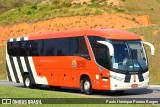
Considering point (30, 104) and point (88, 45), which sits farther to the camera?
point (88, 45)

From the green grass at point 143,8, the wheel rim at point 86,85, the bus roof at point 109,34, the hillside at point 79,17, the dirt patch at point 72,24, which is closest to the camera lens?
the bus roof at point 109,34

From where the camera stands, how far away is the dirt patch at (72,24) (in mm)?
53197

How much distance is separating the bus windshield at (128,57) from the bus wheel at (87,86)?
2022 millimetres

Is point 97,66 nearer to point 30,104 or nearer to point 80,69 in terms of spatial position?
point 80,69

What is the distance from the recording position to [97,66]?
21750 millimetres

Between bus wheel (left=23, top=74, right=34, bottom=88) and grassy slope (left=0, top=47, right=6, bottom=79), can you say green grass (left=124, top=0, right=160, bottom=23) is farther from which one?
bus wheel (left=23, top=74, right=34, bottom=88)

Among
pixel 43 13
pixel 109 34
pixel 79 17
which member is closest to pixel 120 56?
pixel 109 34

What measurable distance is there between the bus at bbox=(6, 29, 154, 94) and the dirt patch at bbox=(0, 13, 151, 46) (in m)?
24.5

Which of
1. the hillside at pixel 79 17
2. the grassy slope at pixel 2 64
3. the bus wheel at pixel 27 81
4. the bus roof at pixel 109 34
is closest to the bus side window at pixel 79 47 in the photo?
the bus roof at pixel 109 34

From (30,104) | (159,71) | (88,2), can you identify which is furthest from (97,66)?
(88,2)

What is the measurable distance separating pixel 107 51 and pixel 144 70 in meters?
2.19

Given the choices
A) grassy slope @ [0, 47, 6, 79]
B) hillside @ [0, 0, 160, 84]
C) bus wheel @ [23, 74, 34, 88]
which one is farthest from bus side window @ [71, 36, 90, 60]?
hillside @ [0, 0, 160, 84]

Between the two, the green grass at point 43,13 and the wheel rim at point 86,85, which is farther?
the green grass at point 43,13

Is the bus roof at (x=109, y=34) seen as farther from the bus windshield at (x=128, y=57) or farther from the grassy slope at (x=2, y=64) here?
the grassy slope at (x=2, y=64)
